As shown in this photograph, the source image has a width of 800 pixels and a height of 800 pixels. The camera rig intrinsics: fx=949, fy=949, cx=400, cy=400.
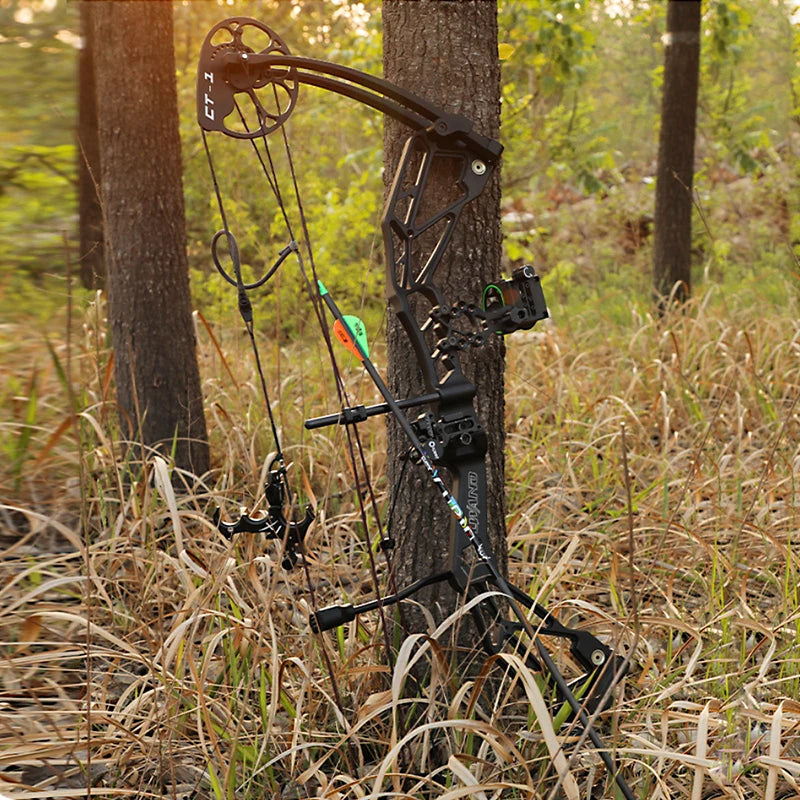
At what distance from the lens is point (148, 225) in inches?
139

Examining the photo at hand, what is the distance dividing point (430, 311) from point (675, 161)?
5.11m

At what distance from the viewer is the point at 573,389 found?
4.31m

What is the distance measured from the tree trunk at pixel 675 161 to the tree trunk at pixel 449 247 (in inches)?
174

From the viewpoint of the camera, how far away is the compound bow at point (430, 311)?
1890 millimetres

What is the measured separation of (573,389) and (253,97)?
8.93 feet

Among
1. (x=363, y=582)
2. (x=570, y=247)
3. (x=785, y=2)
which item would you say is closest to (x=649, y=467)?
(x=363, y=582)

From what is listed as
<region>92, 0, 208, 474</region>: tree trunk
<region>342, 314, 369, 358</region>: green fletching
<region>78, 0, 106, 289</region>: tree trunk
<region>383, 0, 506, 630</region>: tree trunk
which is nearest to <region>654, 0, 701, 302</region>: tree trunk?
<region>78, 0, 106, 289</region>: tree trunk

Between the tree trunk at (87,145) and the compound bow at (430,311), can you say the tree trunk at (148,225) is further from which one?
the compound bow at (430,311)

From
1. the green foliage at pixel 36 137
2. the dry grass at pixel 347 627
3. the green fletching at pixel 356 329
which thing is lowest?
the dry grass at pixel 347 627

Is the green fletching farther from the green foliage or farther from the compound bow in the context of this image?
the green foliage

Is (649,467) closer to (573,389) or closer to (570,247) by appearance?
(573,389)

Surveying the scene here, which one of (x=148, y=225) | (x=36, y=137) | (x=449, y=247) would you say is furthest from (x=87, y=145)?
(x=449, y=247)

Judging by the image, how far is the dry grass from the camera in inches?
78.4

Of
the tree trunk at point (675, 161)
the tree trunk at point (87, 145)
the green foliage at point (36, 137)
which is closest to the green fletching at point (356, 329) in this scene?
the green foliage at point (36, 137)
